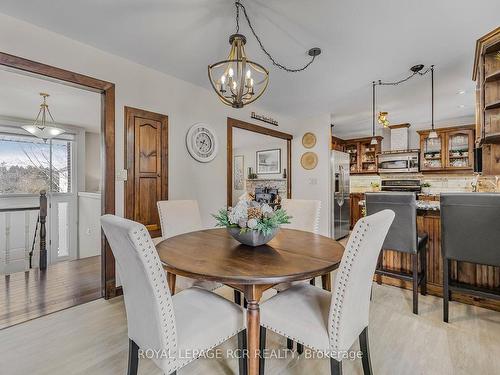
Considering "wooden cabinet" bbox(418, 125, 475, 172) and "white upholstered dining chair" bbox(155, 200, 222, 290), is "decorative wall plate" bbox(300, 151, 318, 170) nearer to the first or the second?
"wooden cabinet" bbox(418, 125, 475, 172)

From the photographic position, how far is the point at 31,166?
4.90 m

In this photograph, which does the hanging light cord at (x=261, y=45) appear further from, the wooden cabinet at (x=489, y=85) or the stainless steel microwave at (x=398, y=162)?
the stainless steel microwave at (x=398, y=162)

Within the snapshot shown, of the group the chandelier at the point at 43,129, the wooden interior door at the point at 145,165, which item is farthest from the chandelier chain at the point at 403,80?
the chandelier at the point at 43,129

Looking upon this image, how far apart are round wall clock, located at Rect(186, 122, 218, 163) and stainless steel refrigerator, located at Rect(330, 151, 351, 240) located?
252 cm

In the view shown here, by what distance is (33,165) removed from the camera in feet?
16.1

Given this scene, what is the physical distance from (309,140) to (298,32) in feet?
10.0

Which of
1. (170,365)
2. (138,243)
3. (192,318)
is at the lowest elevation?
(170,365)

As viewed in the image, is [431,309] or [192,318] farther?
[431,309]

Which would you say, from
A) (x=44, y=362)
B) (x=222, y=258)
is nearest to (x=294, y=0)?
(x=222, y=258)

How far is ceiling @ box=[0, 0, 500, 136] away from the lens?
6.43ft

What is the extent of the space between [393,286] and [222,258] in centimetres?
238

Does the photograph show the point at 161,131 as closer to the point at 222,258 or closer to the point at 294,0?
the point at 294,0

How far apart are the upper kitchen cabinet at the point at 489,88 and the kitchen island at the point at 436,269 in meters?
0.85

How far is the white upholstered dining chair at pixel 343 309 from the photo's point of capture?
1.14 meters
